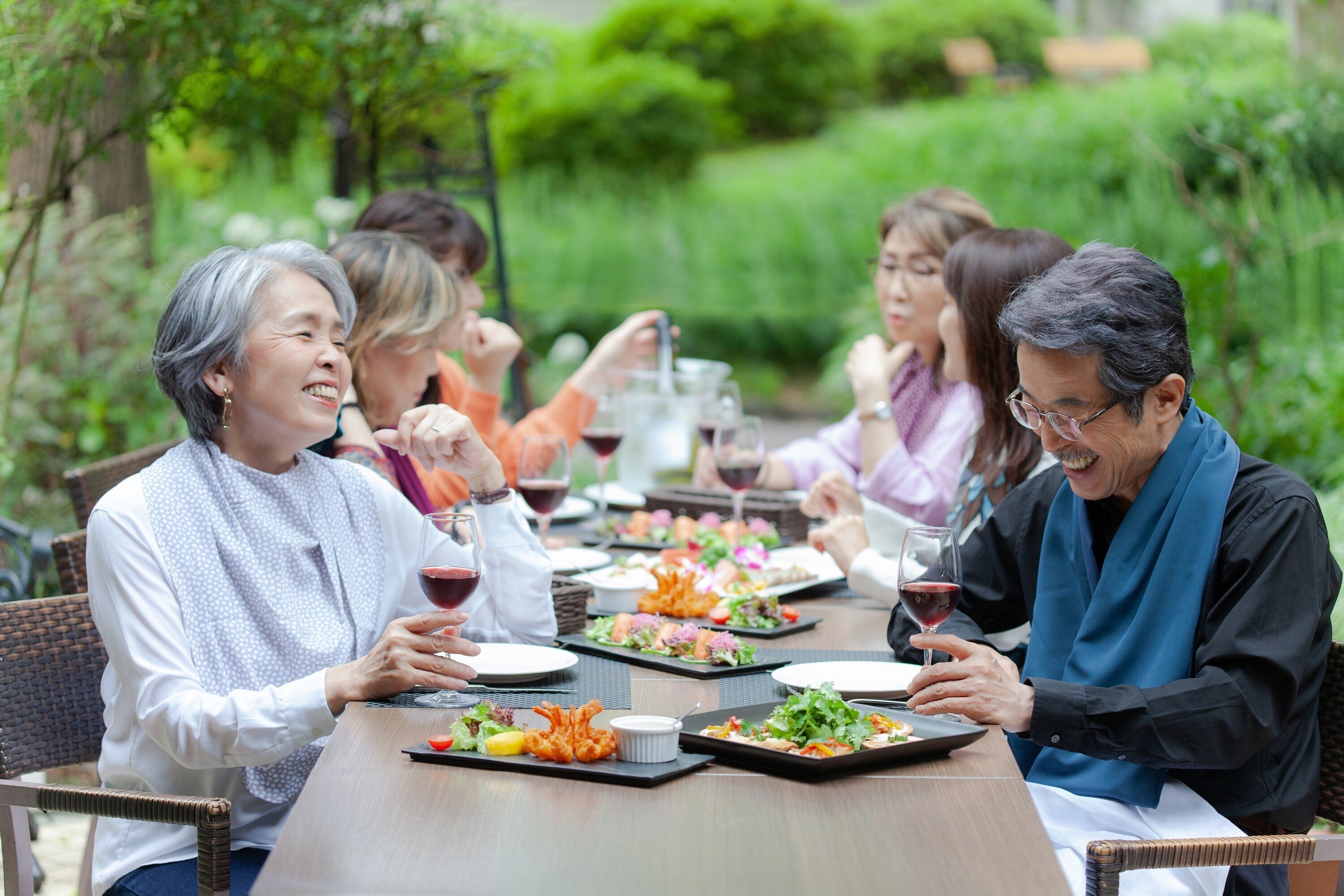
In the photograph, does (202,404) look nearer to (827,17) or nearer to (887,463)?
(887,463)

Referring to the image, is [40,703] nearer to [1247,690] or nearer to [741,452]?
[741,452]

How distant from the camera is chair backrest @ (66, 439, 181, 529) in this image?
3.05 metres

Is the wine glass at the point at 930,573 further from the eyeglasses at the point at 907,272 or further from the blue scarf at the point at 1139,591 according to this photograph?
the eyeglasses at the point at 907,272

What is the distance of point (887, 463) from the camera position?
3.52 metres

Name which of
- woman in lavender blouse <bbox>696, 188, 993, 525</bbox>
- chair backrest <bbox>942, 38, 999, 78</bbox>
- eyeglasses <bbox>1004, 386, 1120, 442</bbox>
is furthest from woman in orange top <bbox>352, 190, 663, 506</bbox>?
chair backrest <bbox>942, 38, 999, 78</bbox>

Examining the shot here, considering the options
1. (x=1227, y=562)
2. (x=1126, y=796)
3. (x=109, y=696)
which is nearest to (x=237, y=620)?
(x=109, y=696)

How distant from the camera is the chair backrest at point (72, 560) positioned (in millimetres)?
2561

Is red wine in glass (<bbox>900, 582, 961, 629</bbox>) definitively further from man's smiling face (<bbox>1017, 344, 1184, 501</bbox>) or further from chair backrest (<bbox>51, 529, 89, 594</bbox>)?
chair backrest (<bbox>51, 529, 89, 594</bbox>)

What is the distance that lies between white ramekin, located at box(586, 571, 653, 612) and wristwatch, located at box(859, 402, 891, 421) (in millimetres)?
1262

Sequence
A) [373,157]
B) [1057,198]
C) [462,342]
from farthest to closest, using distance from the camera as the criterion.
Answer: [1057,198], [373,157], [462,342]

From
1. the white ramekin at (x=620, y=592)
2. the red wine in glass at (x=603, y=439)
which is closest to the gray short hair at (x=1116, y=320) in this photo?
the white ramekin at (x=620, y=592)

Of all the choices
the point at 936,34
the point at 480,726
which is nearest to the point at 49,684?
the point at 480,726

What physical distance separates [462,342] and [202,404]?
1.72 metres

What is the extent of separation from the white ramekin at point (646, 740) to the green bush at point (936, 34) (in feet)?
→ 54.0
